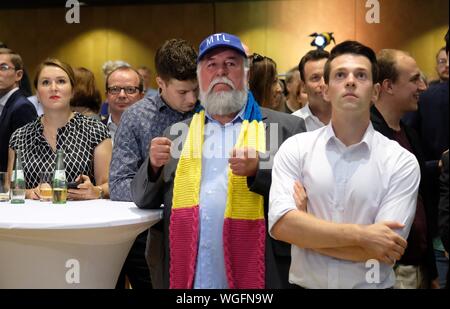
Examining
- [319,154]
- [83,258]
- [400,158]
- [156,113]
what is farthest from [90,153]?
[400,158]

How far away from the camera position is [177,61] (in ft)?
9.27

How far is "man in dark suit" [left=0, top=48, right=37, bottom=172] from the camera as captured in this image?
364 cm

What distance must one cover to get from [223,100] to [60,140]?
945mm

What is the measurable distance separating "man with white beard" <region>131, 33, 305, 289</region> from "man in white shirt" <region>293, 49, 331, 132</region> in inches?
27.0

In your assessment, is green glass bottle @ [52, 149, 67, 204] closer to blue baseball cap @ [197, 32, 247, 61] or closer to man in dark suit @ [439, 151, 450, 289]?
blue baseball cap @ [197, 32, 247, 61]

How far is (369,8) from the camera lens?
2.94 meters

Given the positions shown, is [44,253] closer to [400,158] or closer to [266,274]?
[266,274]

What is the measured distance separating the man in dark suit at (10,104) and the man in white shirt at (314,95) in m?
1.47

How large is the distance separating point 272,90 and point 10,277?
4.68 feet

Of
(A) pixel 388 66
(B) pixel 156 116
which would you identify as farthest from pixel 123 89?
(A) pixel 388 66

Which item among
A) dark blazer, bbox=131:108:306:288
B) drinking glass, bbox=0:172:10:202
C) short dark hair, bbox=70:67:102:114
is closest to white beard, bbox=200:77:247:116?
dark blazer, bbox=131:108:306:288

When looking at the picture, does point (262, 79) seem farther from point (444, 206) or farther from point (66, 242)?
point (444, 206)

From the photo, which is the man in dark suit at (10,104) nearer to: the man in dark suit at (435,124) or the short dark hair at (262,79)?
the short dark hair at (262,79)

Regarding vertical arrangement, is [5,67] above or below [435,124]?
above
